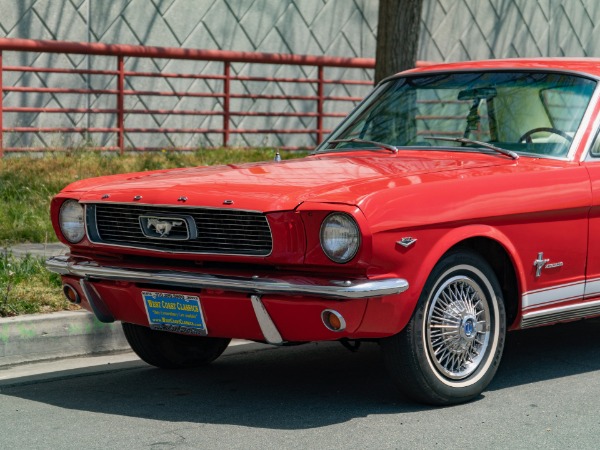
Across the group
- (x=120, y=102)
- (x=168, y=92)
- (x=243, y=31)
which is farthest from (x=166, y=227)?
(x=243, y=31)

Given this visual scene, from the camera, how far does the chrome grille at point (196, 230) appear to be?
5309 millimetres

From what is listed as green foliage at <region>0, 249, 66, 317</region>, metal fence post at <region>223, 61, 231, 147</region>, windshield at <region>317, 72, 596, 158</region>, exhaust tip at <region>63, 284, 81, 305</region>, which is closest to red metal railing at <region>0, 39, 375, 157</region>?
metal fence post at <region>223, 61, 231, 147</region>

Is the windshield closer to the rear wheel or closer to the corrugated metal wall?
the rear wheel

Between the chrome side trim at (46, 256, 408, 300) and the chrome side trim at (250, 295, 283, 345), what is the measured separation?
44mm

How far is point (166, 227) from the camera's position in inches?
219

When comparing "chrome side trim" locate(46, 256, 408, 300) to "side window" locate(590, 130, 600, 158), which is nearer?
"chrome side trim" locate(46, 256, 408, 300)

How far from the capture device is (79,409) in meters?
5.66

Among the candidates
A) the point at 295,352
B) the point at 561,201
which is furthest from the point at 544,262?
the point at 295,352

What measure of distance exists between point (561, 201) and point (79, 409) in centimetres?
257

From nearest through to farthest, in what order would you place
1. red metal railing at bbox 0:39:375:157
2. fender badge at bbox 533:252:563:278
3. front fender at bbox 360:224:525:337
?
front fender at bbox 360:224:525:337 < fender badge at bbox 533:252:563:278 < red metal railing at bbox 0:39:375:157

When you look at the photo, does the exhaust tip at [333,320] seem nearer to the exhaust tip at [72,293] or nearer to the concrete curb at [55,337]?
the exhaust tip at [72,293]

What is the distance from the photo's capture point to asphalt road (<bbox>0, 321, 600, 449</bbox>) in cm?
508

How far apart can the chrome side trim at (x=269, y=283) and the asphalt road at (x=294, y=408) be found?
0.61 metres

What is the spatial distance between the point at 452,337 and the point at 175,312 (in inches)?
50.9
